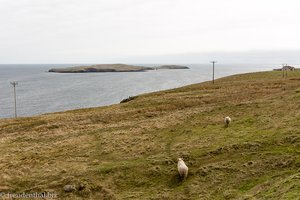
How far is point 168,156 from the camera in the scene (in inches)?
1186

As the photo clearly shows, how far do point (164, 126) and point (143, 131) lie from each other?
9.82 feet

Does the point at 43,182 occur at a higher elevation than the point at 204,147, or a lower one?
lower

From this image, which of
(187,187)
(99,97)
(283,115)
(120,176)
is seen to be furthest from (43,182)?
(99,97)

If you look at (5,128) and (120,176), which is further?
(5,128)

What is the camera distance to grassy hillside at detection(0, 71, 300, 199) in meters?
24.0

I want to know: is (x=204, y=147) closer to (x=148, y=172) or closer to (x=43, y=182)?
(x=148, y=172)

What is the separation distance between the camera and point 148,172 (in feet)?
89.6

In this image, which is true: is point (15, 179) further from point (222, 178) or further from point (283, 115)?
point (283, 115)

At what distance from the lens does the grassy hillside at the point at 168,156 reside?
24.0 meters

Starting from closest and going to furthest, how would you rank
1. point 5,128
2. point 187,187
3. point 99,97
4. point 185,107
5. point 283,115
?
point 187,187
point 283,115
point 5,128
point 185,107
point 99,97

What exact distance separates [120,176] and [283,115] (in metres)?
21.0

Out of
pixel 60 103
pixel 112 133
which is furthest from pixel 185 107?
pixel 60 103

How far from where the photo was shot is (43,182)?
2714 cm

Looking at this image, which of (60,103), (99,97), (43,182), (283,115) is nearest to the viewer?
(43,182)
